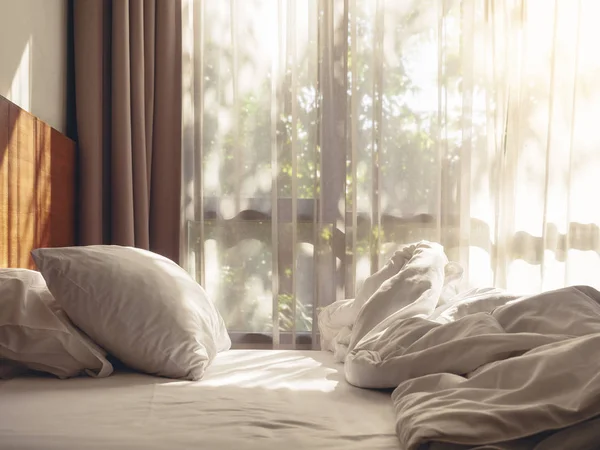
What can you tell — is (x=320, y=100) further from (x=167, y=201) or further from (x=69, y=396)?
(x=69, y=396)

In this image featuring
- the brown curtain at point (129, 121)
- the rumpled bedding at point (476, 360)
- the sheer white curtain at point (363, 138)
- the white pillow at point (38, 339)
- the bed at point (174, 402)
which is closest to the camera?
the rumpled bedding at point (476, 360)

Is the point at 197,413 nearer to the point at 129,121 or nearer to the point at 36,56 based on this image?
the point at 36,56

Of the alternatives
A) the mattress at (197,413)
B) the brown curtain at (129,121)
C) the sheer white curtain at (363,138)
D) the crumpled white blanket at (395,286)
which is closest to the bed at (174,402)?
the mattress at (197,413)

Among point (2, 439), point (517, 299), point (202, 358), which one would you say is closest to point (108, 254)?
point (202, 358)

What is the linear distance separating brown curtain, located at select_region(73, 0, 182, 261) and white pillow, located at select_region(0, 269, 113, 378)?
1.35 metres

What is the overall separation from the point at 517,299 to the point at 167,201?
6.22 feet

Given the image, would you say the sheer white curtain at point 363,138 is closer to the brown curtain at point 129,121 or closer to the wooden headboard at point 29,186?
the brown curtain at point 129,121

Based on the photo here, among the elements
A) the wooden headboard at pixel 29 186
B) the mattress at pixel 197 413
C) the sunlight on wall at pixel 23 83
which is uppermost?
the sunlight on wall at pixel 23 83

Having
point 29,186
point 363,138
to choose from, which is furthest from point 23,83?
point 363,138

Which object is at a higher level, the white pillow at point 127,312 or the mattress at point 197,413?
the white pillow at point 127,312

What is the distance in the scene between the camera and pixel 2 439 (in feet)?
3.73

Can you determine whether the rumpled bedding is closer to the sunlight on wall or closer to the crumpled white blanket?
the crumpled white blanket

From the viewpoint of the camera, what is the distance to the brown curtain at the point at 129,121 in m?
2.96

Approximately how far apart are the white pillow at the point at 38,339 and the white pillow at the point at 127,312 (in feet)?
0.14
